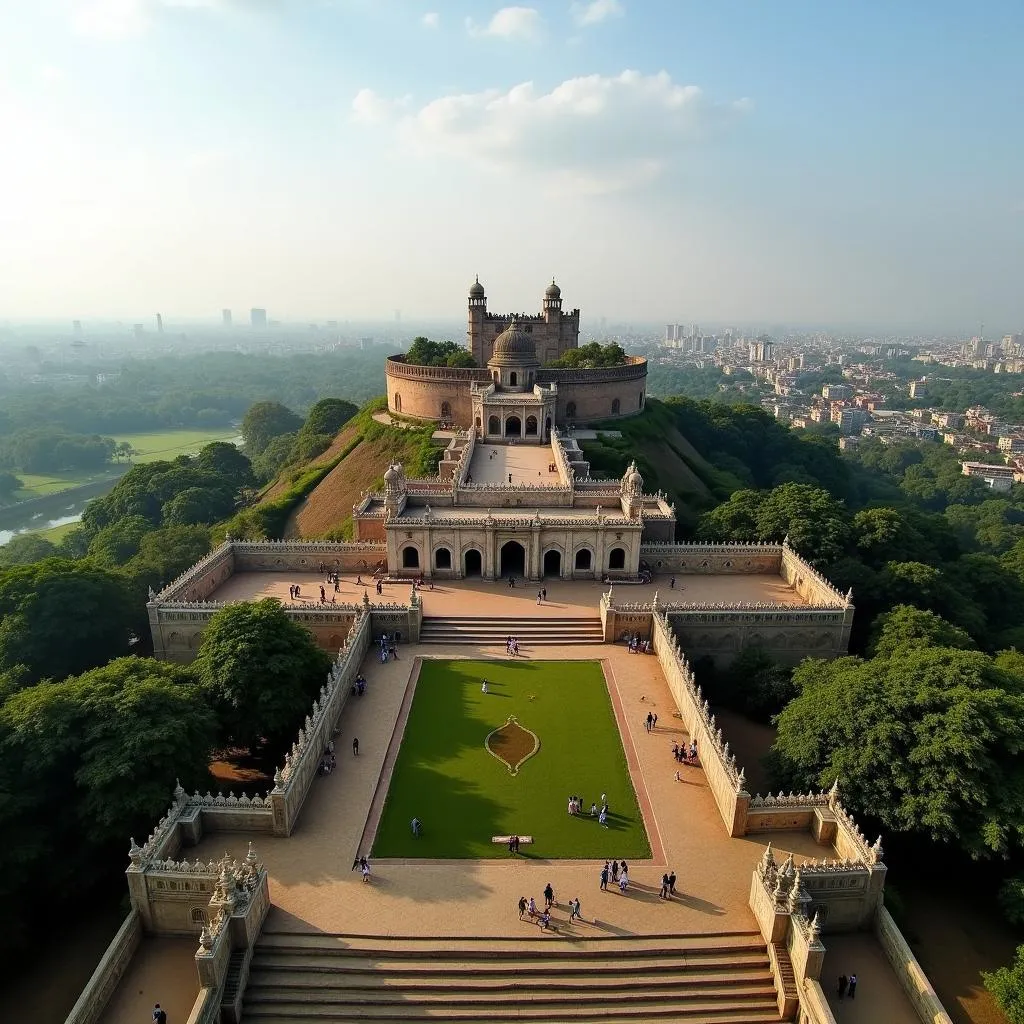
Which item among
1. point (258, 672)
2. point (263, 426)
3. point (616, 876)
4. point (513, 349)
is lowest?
point (263, 426)

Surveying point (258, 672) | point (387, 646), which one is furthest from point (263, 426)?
point (258, 672)

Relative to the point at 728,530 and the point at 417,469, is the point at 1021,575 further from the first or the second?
the point at 417,469

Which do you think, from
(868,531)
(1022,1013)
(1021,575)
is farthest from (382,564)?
(1021,575)

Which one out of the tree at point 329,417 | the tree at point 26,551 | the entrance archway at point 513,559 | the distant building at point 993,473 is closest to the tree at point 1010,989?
the entrance archway at point 513,559

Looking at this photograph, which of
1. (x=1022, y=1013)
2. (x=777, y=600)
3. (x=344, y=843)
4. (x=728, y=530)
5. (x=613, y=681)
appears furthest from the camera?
(x=728, y=530)

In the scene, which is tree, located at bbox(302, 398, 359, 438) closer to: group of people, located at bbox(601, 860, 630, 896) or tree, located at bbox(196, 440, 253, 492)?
tree, located at bbox(196, 440, 253, 492)

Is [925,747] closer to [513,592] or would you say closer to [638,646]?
[638,646]

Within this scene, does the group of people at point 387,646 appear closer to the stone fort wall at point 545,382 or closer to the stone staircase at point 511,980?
the stone staircase at point 511,980
